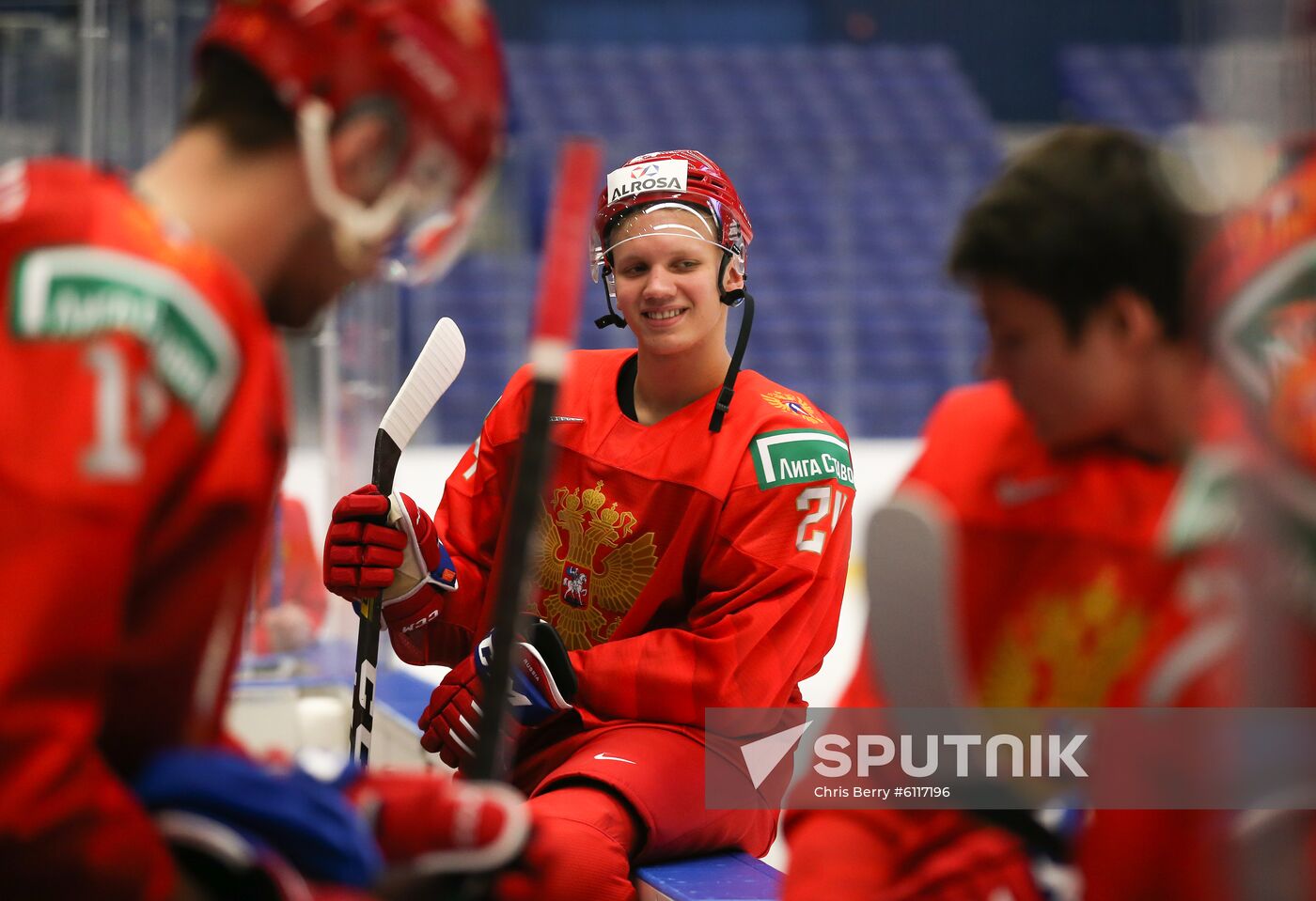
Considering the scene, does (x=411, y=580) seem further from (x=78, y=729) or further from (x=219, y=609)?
(x=78, y=729)

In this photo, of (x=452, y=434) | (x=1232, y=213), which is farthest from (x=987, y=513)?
(x=452, y=434)

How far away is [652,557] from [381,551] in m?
0.35

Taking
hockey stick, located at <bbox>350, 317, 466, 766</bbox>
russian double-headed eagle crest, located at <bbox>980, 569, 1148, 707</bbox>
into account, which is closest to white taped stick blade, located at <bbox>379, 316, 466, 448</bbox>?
hockey stick, located at <bbox>350, 317, 466, 766</bbox>

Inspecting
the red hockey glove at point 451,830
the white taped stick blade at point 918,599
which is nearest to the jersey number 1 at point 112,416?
the red hockey glove at point 451,830

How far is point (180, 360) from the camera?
0.80 meters

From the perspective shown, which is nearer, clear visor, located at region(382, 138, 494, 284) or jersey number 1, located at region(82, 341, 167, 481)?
jersey number 1, located at region(82, 341, 167, 481)

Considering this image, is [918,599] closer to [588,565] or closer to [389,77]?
[389,77]

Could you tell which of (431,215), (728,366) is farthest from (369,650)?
(431,215)

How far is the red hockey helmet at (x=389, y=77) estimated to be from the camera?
35.5 inches

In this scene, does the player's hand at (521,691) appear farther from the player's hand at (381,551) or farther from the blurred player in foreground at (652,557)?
the player's hand at (381,551)

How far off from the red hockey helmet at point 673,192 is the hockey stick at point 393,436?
0.84 feet

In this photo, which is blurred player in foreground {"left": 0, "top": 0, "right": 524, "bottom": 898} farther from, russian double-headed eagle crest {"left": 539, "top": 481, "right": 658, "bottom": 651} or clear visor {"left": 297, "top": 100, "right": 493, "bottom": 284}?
russian double-headed eagle crest {"left": 539, "top": 481, "right": 658, "bottom": 651}

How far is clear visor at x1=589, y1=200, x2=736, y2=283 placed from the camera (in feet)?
6.05

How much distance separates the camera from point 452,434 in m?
5.15
